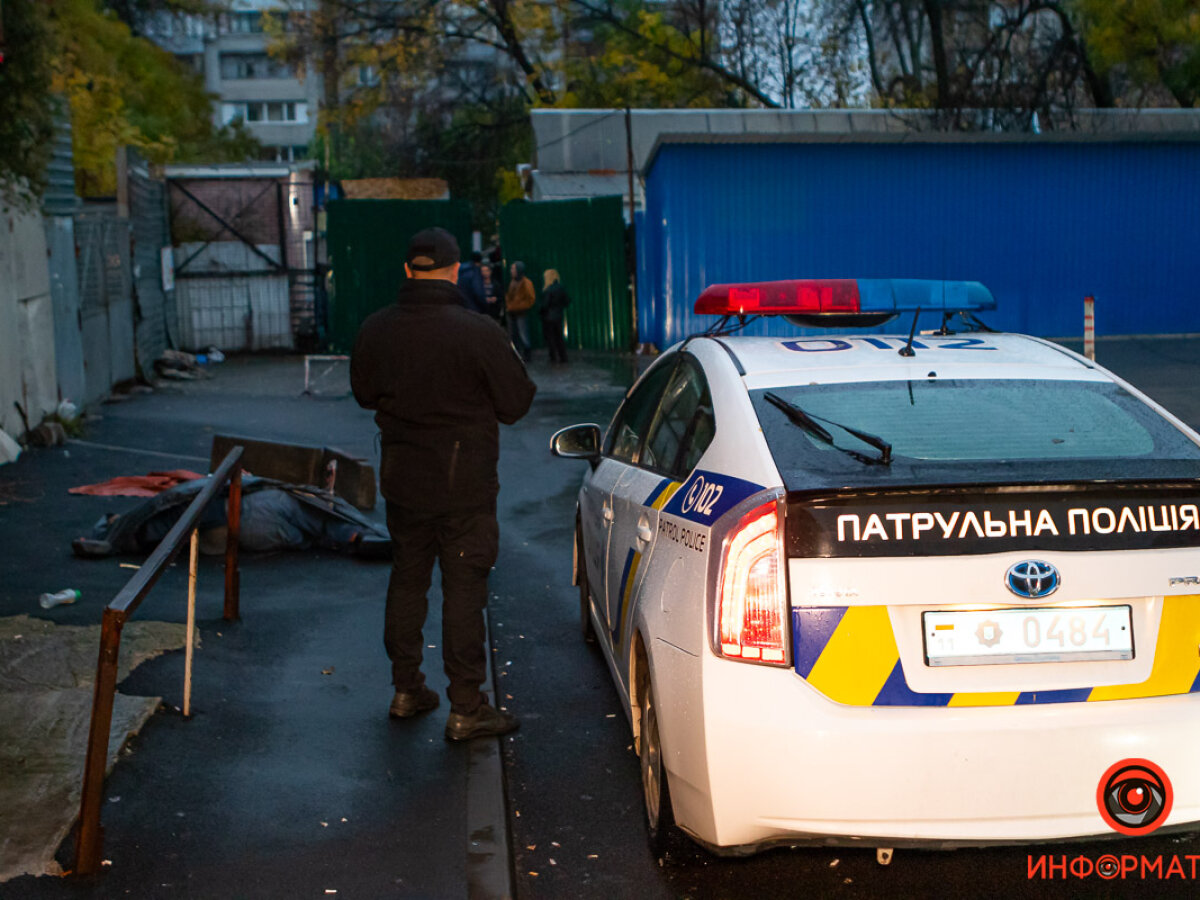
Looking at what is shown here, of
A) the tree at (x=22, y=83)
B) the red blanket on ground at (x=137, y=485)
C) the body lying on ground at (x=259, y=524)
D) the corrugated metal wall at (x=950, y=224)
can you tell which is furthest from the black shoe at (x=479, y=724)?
the corrugated metal wall at (x=950, y=224)

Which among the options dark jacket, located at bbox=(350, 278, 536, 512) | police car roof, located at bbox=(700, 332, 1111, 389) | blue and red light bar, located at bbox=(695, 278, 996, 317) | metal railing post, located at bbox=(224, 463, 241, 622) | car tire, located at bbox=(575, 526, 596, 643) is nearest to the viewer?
police car roof, located at bbox=(700, 332, 1111, 389)

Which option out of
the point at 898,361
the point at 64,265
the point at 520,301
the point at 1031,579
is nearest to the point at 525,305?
the point at 520,301

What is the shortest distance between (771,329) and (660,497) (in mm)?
15064

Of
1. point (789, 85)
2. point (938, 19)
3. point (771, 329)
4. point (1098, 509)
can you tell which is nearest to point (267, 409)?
point (771, 329)

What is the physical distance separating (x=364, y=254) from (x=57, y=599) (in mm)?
18920

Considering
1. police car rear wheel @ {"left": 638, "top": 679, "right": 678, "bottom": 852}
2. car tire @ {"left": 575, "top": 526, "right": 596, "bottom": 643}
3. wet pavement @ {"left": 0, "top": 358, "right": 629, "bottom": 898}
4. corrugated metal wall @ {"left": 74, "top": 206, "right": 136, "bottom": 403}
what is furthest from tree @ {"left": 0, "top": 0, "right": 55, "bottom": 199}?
police car rear wheel @ {"left": 638, "top": 679, "right": 678, "bottom": 852}

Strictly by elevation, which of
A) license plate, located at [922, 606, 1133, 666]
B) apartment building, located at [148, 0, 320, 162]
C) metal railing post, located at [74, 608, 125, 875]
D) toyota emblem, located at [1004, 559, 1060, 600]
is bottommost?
metal railing post, located at [74, 608, 125, 875]

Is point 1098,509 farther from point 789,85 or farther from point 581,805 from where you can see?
point 789,85

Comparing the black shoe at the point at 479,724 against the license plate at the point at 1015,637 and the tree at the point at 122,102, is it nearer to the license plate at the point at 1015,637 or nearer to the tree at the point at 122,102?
the license plate at the point at 1015,637

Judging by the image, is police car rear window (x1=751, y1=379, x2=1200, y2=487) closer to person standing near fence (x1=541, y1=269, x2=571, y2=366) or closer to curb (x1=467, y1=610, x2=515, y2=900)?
curb (x1=467, y1=610, x2=515, y2=900)

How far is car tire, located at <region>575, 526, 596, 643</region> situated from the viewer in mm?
6453

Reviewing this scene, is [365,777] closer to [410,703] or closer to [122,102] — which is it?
[410,703]

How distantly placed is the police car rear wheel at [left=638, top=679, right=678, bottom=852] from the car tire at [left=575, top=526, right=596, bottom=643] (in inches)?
79.8

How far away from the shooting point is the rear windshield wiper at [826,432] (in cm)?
375
